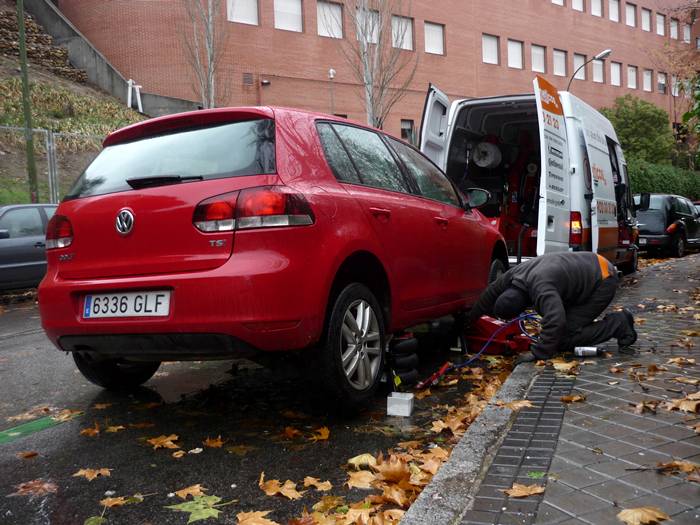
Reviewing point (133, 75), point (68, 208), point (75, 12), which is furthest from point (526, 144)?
point (75, 12)

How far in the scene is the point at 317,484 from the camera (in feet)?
9.71

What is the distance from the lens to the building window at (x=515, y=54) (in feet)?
126

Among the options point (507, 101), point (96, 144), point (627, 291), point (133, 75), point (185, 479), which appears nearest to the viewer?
point (185, 479)

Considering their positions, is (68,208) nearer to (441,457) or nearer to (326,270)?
(326,270)

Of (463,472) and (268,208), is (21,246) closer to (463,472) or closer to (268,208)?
(268,208)

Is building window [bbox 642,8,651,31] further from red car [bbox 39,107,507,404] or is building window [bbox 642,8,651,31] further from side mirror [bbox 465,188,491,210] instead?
red car [bbox 39,107,507,404]

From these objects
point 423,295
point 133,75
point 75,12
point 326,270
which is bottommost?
point 423,295

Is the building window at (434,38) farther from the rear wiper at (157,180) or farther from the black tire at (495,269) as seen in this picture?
the rear wiper at (157,180)

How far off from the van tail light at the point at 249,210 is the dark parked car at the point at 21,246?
345 inches

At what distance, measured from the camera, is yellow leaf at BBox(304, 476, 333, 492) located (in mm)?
2916

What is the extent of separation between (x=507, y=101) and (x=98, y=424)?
6484 mm

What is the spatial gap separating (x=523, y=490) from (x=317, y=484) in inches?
35.6

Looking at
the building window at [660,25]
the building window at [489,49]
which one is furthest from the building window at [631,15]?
the building window at [489,49]

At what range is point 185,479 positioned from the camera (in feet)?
10.1
